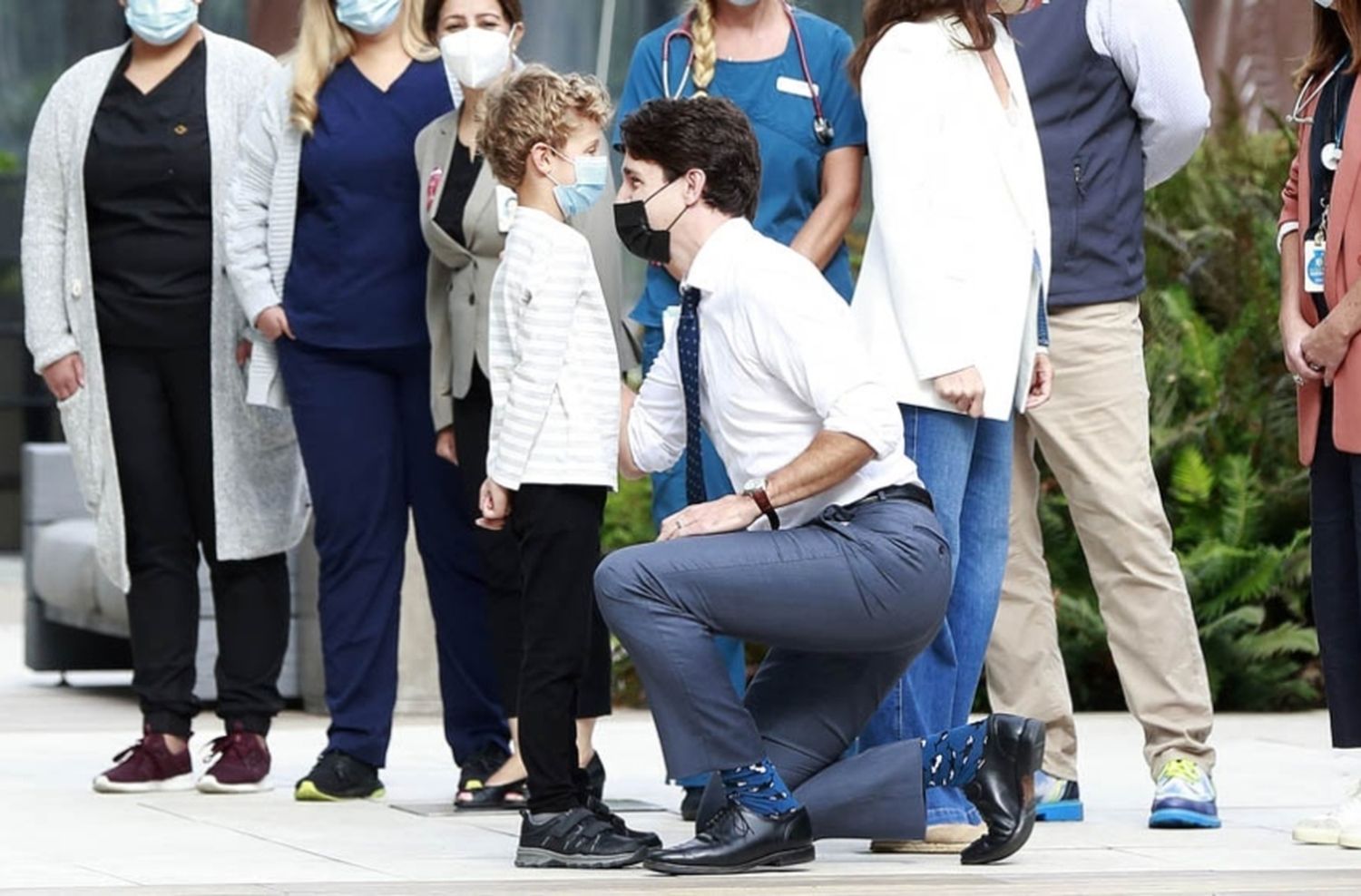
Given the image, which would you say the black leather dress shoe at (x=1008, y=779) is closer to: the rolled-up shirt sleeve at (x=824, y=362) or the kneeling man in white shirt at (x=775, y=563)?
the kneeling man in white shirt at (x=775, y=563)

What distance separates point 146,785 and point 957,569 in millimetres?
2190

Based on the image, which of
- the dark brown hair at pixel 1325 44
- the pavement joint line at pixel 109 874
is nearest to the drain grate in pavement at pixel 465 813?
the pavement joint line at pixel 109 874

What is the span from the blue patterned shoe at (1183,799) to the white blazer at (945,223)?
3.09 ft

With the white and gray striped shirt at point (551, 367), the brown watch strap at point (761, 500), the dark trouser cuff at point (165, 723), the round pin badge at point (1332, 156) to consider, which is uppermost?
the round pin badge at point (1332, 156)

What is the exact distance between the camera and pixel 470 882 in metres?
4.98

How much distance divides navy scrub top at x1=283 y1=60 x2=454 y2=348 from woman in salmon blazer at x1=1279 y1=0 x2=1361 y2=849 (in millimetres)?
2000

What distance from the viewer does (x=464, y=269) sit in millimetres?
6199

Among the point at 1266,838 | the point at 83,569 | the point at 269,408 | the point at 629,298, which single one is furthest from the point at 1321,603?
the point at 629,298

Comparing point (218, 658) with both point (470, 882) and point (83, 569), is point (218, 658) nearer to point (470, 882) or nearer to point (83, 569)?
point (470, 882)

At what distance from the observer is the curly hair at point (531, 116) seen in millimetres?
5480

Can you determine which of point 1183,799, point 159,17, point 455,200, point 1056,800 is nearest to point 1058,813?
point 1056,800

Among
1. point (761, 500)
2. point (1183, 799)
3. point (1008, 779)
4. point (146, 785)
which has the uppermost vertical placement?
point (761, 500)

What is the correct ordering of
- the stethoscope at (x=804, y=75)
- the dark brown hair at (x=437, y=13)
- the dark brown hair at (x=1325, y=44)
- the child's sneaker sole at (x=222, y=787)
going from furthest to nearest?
the child's sneaker sole at (x=222, y=787), the dark brown hair at (x=437, y=13), the stethoscope at (x=804, y=75), the dark brown hair at (x=1325, y=44)

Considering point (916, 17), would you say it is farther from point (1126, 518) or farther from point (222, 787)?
point (222, 787)
